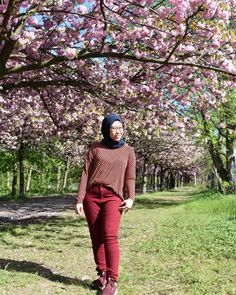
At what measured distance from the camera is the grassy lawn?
5621 mm

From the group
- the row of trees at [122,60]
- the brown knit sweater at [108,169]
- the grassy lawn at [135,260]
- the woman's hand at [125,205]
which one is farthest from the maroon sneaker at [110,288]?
the row of trees at [122,60]

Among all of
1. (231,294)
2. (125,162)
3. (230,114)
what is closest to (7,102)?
(125,162)

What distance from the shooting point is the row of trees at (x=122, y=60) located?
628 cm

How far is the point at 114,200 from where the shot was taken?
539 cm

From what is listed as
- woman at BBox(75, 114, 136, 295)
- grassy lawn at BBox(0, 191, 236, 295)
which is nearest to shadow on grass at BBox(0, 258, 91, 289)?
grassy lawn at BBox(0, 191, 236, 295)

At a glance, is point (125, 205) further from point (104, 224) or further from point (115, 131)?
point (115, 131)

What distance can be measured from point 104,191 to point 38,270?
2.05 metres

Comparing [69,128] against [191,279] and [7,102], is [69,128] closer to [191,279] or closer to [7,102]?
[7,102]

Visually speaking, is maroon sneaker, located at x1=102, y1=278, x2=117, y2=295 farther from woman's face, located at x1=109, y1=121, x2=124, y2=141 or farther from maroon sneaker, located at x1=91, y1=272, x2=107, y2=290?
woman's face, located at x1=109, y1=121, x2=124, y2=141

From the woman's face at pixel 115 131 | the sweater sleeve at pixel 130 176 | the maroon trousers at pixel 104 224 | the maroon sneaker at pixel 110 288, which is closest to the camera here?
the maroon sneaker at pixel 110 288

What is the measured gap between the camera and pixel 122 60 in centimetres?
915

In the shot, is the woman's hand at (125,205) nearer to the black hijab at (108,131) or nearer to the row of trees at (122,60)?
the black hijab at (108,131)

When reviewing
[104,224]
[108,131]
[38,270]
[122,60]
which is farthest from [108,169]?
[122,60]

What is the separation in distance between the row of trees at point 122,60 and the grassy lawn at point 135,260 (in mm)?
2489
